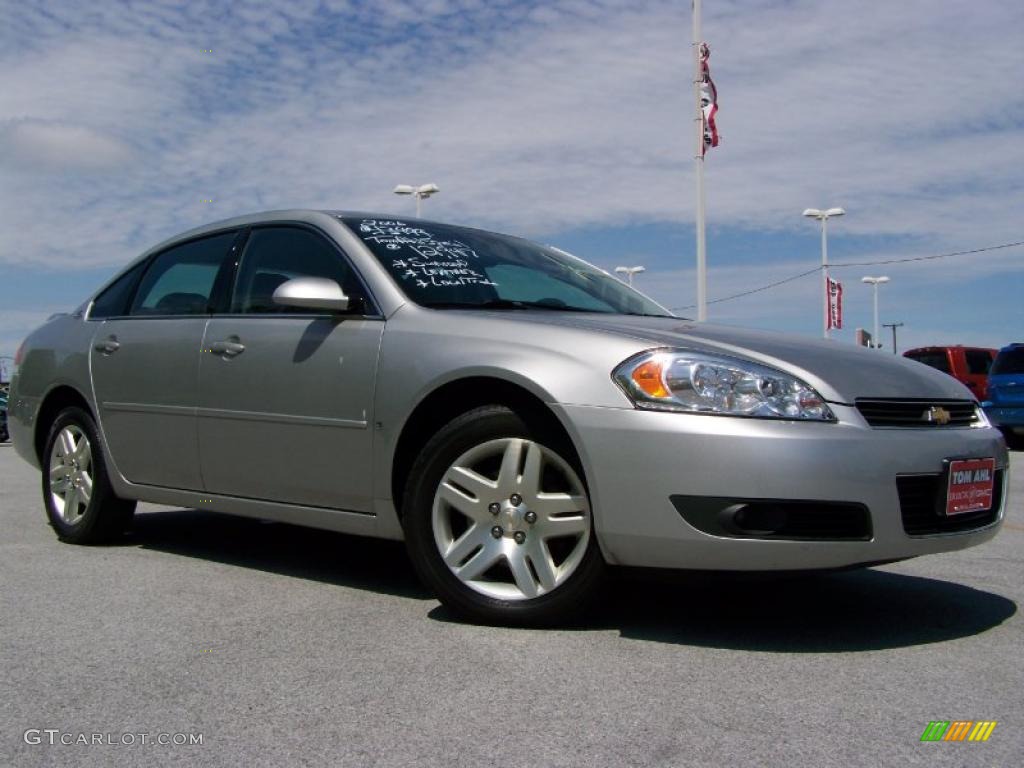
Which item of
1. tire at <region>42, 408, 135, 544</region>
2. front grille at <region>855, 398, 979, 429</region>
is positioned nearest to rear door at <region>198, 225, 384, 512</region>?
tire at <region>42, 408, 135, 544</region>

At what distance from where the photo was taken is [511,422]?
361cm

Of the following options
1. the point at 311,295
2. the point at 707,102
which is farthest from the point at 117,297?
the point at 707,102

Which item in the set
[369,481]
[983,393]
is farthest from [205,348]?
[983,393]

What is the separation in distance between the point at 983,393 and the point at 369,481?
1873cm

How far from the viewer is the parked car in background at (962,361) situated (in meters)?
20.5

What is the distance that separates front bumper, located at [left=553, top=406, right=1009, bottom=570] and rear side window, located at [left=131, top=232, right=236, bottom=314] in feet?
7.30

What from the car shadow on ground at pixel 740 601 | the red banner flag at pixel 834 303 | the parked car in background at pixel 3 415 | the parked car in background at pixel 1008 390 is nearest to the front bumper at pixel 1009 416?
the parked car in background at pixel 1008 390

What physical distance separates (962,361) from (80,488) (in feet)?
60.1

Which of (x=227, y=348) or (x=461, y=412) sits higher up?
(x=227, y=348)

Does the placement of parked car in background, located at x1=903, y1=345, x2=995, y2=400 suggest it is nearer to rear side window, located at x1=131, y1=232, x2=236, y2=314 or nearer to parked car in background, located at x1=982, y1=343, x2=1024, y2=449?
parked car in background, located at x1=982, y1=343, x2=1024, y2=449

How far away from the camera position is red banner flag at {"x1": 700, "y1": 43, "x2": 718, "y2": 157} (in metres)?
18.8

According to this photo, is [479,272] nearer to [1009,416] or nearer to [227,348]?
[227,348]

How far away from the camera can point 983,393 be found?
20.4 meters

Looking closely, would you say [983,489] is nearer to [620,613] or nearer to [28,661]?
[620,613]
